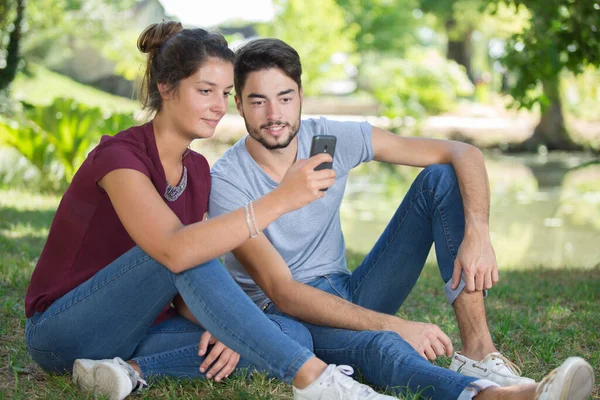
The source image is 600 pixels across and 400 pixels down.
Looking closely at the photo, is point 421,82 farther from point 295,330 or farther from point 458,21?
point 295,330

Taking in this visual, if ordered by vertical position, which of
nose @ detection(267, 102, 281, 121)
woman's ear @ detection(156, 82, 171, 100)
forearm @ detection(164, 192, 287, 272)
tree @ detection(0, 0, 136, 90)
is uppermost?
tree @ detection(0, 0, 136, 90)

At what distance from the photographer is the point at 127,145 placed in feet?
7.74

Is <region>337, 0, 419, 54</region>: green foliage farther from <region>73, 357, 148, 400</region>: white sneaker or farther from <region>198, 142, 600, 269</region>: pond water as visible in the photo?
<region>73, 357, 148, 400</region>: white sneaker

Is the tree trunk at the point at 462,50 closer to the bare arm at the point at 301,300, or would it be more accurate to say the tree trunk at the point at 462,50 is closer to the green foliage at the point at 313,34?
the green foliage at the point at 313,34

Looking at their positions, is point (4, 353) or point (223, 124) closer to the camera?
point (4, 353)

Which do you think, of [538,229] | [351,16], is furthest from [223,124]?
[351,16]

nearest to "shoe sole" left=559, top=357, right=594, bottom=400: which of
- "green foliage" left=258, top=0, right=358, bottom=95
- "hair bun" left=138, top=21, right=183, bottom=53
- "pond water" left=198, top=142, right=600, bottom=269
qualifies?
"hair bun" left=138, top=21, right=183, bottom=53

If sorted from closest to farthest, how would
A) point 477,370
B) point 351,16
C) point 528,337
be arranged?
point 477,370 < point 528,337 < point 351,16

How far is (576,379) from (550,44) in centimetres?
385

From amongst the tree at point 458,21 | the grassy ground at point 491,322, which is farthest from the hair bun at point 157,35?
the tree at point 458,21

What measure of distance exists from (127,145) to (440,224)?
1125 mm

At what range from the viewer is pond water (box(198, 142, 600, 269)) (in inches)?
251

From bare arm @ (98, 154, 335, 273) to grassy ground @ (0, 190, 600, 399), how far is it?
1.70 ft

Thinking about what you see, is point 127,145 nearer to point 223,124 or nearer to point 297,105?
point 297,105
